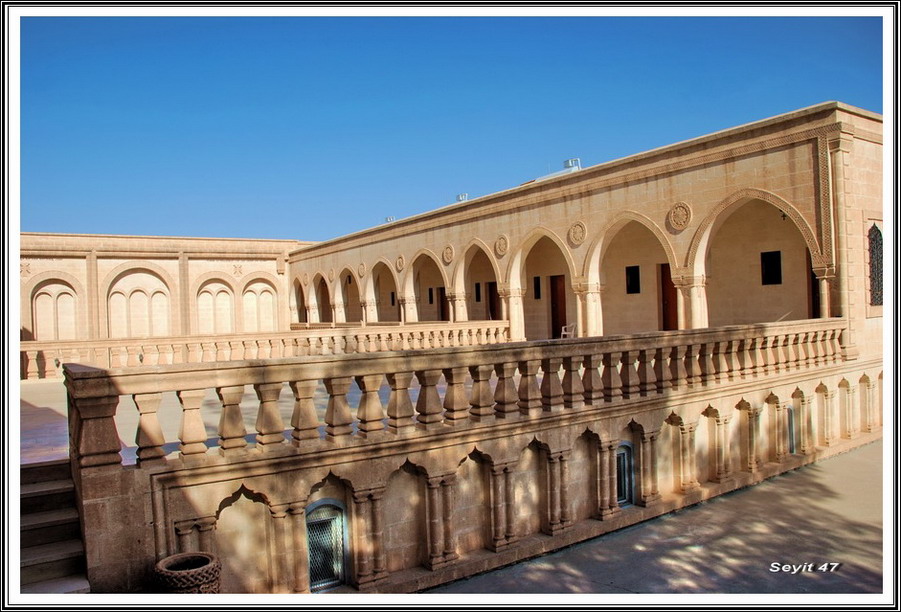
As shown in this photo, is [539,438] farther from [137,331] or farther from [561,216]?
[137,331]

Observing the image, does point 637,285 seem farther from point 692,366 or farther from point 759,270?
point 692,366

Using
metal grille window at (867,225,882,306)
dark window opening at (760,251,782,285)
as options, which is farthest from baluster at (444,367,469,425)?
dark window opening at (760,251,782,285)

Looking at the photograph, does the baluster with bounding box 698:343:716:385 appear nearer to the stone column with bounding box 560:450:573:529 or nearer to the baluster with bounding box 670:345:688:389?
the baluster with bounding box 670:345:688:389

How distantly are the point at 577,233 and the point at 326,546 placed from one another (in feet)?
38.2

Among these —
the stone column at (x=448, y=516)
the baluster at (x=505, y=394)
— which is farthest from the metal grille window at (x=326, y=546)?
the baluster at (x=505, y=394)

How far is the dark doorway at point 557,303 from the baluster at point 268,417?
1712 cm

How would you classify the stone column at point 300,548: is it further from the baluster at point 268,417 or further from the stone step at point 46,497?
the stone step at point 46,497

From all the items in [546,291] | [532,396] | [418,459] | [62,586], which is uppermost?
[546,291]

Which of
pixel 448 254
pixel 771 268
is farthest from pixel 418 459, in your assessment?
pixel 448 254

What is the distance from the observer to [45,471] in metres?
4.28

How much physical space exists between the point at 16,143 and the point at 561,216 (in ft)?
42.6

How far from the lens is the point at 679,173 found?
1252cm

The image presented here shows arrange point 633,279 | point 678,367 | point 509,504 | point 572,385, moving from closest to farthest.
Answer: point 509,504 < point 572,385 < point 678,367 < point 633,279

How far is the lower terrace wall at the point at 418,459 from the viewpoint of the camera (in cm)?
360
